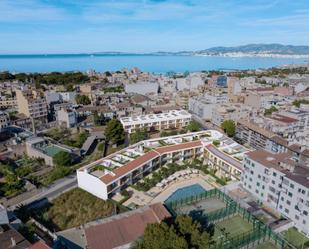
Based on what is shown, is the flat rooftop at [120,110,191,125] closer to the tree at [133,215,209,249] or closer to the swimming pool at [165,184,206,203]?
the swimming pool at [165,184,206,203]

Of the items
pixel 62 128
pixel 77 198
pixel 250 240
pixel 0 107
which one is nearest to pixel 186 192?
pixel 250 240

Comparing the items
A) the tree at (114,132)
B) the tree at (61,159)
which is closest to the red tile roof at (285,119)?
the tree at (114,132)

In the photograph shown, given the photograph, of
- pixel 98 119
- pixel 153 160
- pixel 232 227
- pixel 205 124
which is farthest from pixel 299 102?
pixel 232 227

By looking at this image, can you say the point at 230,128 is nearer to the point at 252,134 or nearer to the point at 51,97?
the point at 252,134

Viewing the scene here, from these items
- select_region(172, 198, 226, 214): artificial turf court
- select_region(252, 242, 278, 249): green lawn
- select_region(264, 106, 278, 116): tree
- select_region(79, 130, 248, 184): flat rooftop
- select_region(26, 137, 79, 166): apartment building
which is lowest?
select_region(252, 242, 278, 249): green lawn

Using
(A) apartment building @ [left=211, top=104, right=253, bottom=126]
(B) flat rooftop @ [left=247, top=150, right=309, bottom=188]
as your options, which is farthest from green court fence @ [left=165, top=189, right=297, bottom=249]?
(A) apartment building @ [left=211, top=104, right=253, bottom=126]

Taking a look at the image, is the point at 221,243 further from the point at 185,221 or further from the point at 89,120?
the point at 89,120
